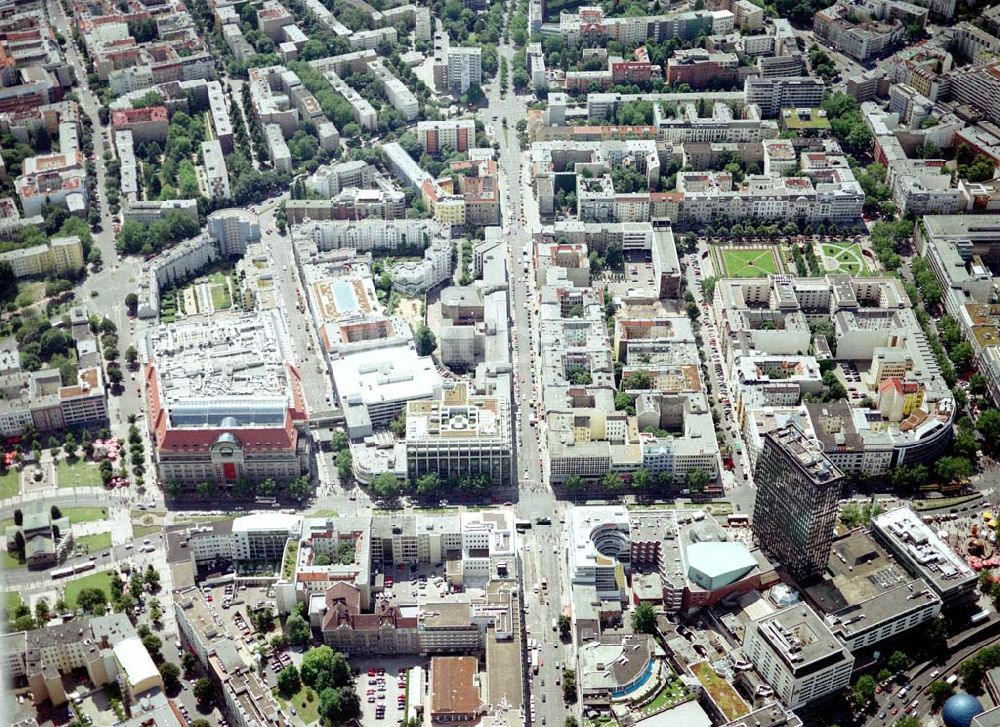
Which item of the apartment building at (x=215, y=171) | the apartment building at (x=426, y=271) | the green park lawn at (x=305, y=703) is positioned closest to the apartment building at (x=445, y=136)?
the apartment building at (x=215, y=171)

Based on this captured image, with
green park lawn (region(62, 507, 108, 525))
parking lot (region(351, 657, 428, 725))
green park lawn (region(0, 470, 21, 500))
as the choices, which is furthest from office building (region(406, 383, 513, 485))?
green park lawn (region(0, 470, 21, 500))

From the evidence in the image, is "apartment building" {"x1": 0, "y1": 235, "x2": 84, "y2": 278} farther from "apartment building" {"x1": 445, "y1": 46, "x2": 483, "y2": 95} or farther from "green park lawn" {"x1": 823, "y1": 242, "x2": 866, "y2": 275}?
"green park lawn" {"x1": 823, "y1": 242, "x2": 866, "y2": 275}

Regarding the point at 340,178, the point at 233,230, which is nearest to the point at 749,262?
the point at 340,178

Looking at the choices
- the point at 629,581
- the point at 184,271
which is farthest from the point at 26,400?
the point at 629,581

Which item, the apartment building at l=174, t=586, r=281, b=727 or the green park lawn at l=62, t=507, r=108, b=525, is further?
the green park lawn at l=62, t=507, r=108, b=525

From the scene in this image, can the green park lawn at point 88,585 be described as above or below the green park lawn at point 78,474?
below

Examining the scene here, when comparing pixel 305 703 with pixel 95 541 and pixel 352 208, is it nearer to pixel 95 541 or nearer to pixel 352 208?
pixel 95 541

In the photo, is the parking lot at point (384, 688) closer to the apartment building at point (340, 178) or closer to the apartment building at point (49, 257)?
the apartment building at point (49, 257)
